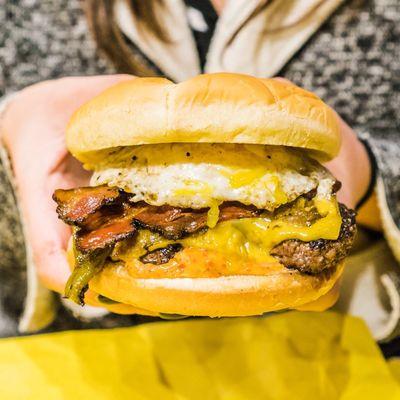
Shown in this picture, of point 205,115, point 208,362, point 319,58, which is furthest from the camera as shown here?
point 319,58

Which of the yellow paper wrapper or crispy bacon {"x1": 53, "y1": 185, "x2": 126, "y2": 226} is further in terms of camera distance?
the yellow paper wrapper

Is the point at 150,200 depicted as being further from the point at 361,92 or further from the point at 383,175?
the point at 361,92

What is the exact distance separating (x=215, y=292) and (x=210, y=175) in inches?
7.2

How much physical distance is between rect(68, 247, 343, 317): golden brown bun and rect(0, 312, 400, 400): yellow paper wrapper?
31 centimetres

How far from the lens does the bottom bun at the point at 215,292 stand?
792mm

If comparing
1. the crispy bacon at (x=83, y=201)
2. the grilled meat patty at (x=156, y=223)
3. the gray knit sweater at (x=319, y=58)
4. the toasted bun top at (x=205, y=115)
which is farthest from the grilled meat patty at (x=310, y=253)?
the gray knit sweater at (x=319, y=58)

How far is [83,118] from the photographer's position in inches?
33.8

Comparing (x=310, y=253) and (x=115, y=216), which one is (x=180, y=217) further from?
(x=310, y=253)

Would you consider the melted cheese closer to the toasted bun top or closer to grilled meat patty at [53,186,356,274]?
grilled meat patty at [53,186,356,274]

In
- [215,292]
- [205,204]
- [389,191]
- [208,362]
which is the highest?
[205,204]

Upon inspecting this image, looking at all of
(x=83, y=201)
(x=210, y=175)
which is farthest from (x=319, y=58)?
(x=83, y=201)

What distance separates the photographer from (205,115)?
0.77m

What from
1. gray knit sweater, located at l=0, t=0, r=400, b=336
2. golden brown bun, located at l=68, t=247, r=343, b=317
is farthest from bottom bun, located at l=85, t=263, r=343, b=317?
gray knit sweater, located at l=0, t=0, r=400, b=336

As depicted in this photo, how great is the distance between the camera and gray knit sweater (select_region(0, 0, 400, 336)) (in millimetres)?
1391
